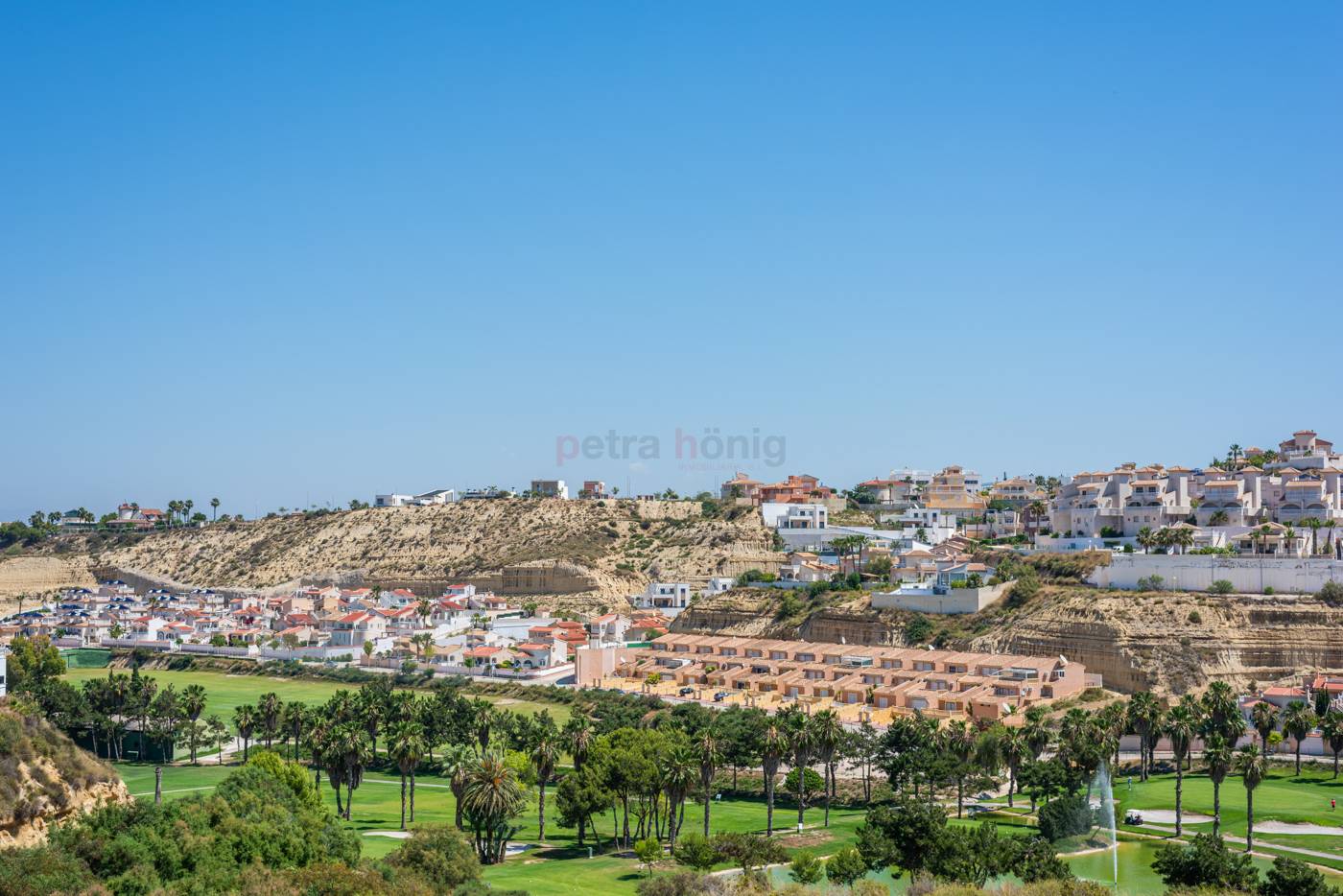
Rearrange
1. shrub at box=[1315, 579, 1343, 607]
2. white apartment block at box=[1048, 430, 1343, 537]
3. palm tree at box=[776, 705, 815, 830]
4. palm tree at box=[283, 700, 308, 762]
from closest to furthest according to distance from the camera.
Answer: palm tree at box=[776, 705, 815, 830]
palm tree at box=[283, 700, 308, 762]
shrub at box=[1315, 579, 1343, 607]
white apartment block at box=[1048, 430, 1343, 537]

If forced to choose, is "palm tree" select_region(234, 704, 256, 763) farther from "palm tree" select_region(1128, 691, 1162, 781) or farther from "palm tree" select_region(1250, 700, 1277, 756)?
"palm tree" select_region(1250, 700, 1277, 756)

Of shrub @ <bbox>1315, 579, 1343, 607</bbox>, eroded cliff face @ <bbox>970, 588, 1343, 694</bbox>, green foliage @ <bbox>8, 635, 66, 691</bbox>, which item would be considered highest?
shrub @ <bbox>1315, 579, 1343, 607</bbox>

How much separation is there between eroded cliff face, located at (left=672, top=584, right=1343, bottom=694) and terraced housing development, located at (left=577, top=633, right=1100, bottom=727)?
7.71 feet

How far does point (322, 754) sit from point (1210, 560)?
5526cm

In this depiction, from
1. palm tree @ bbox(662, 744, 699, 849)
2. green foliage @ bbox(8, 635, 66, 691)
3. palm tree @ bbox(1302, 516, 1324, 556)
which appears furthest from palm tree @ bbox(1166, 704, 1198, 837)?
green foliage @ bbox(8, 635, 66, 691)

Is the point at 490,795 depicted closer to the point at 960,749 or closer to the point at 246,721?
the point at 960,749

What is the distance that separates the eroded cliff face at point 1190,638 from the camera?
74000 mm

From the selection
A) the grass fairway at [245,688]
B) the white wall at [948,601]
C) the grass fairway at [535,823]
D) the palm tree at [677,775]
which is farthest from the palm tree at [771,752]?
the white wall at [948,601]

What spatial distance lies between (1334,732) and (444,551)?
10551cm

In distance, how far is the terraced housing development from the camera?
73.4 metres

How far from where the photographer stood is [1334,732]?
198ft

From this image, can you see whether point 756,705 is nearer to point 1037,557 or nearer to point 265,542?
point 1037,557

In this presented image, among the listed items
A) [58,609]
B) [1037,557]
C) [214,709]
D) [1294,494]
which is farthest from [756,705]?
[58,609]

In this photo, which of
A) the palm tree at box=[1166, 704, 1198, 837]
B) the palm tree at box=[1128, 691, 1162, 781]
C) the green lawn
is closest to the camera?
the green lawn
